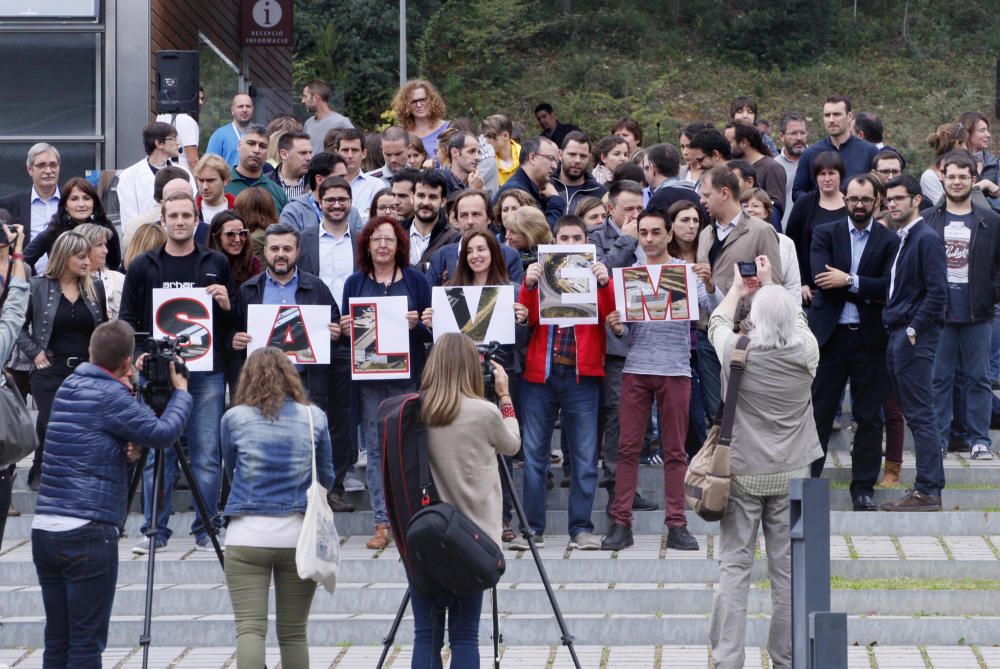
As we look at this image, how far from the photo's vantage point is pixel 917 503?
36.5ft

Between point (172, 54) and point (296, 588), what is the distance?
846 cm

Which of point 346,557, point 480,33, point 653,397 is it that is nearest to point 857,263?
point 653,397

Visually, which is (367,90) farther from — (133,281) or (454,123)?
(133,281)

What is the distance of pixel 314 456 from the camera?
25.4ft

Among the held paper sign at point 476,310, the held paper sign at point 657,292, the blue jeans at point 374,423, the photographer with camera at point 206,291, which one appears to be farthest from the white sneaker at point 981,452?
the photographer with camera at point 206,291

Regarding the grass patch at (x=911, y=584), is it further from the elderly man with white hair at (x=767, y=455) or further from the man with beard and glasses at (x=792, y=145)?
the man with beard and glasses at (x=792, y=145)

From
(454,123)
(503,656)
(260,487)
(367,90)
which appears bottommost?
(503,656)

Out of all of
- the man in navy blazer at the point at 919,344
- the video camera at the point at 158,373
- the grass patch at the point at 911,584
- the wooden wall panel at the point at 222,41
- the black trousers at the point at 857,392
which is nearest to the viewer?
the video camera at the point at 158,373

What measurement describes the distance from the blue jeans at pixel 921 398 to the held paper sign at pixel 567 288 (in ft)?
7.44

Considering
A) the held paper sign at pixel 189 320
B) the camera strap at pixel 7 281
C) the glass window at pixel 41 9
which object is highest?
the glass window at pixel 41 9

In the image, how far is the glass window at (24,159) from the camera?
1781cm

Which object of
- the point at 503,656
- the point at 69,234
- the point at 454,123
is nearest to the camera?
the point at 503,656

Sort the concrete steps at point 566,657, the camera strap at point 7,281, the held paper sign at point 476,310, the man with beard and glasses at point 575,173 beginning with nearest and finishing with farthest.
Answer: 1. the concrete steps at point 566,657
2. the camera strap at point 7,281
3. the held paper sign at point 476,310
4. the man with beard and glasses at point 575,173

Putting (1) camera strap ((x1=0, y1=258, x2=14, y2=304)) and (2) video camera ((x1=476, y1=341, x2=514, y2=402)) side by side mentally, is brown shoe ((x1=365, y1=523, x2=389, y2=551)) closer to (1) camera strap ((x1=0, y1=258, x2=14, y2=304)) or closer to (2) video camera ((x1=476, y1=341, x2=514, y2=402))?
(2) video camera ((x1=476, y1=341, x2=514, y2=402))
